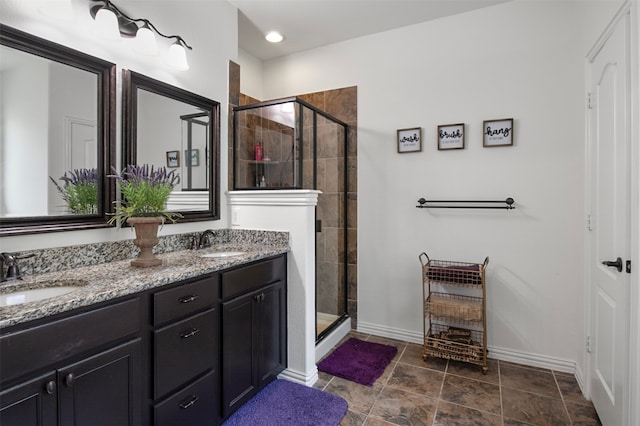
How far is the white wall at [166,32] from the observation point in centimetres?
149

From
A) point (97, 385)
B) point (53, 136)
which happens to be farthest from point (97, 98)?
point (97, 385)

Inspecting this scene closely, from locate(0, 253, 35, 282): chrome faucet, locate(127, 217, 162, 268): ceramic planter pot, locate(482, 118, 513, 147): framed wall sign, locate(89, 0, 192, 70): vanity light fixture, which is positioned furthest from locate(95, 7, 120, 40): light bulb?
locate(482, 118, 513, 147): framed wall sign

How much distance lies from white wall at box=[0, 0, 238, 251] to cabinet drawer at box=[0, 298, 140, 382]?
583 mm

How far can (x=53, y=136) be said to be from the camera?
159cm

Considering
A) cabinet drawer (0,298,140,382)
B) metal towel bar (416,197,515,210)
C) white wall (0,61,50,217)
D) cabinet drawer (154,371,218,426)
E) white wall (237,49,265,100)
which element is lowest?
cabinet drawer (154,371,218,426)

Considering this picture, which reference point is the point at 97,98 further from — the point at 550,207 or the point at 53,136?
the point at 550,207

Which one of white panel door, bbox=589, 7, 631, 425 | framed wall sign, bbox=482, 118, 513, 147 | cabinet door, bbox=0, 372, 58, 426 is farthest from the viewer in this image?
framed wall sign, bbox=482, 118, 513, 147

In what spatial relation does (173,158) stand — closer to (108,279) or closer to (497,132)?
(108,279)

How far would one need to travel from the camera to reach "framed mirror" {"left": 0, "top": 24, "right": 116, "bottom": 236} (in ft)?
4.68

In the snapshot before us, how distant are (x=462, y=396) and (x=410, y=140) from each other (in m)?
1.95

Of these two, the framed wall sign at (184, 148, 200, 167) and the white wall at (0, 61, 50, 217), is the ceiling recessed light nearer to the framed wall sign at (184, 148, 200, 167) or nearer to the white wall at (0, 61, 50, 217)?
the framed wall sign at (184, 148, 200, 167)

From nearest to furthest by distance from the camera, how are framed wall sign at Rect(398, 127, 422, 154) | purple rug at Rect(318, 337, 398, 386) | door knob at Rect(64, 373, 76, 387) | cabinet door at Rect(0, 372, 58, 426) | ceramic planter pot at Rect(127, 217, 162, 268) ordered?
1. cabinet door at Rect(0, 372, 58, 426)
2. door knob at Rect(64, 373, 76, 387)
3. ceramic planter pot at Rect(127, 217, 162, 268)
4. purple rug at Rect(318, 337, 398, 386)
5. framed wall sign at Rect(398, 127, 422, 154)

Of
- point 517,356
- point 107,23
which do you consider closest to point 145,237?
point 107,23

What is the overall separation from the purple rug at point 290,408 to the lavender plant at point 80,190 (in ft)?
4.44
